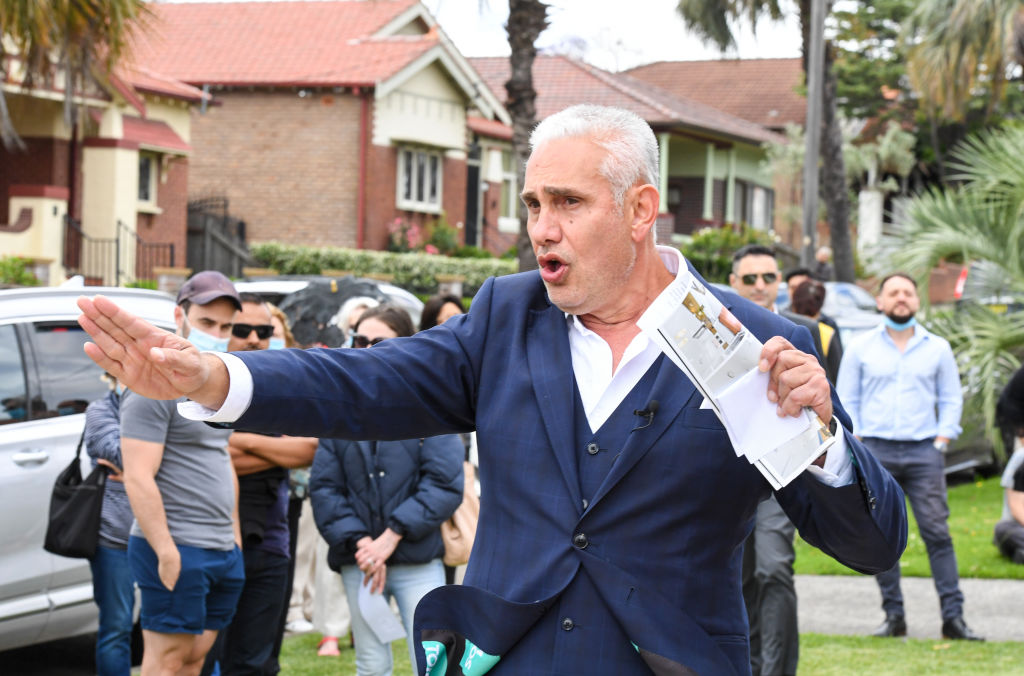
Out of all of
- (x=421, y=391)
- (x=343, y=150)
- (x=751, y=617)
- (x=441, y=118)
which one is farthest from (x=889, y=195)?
(x=421, y=391)

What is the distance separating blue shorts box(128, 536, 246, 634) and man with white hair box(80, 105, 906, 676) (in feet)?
8.86

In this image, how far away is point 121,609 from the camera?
6.36 metres

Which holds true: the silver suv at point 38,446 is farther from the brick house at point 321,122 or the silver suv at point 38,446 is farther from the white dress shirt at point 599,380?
the brick house at point 321,122

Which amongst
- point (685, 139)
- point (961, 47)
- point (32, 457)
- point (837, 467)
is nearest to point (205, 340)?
point (32, 457)

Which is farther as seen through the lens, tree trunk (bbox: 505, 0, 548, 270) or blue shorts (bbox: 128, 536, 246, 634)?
tree trunk (bbox: 505, 0, 548, 270)

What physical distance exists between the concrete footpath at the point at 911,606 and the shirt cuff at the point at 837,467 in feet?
20.9

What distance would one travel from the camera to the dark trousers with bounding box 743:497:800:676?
6.99 metres

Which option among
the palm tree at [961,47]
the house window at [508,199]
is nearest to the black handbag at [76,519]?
the palm tree at [961,47]

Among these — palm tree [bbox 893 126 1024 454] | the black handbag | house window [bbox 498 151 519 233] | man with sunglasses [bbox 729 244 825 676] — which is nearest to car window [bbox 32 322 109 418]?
the black handbag

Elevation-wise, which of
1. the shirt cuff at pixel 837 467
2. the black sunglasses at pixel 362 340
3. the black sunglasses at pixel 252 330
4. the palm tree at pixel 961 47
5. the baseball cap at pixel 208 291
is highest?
the palm tree at pixel 961 47

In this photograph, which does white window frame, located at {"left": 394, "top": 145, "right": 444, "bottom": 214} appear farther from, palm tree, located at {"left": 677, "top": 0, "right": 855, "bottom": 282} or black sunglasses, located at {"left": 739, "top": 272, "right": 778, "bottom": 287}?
black sunglasses, located at {"left": 739, "top": 272, "right": 778, "bottom": 287}

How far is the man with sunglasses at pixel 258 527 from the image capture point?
6.37m

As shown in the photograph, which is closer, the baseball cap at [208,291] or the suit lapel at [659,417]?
the suit lapel at [659,417]

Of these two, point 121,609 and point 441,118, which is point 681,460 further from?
point 441,118
